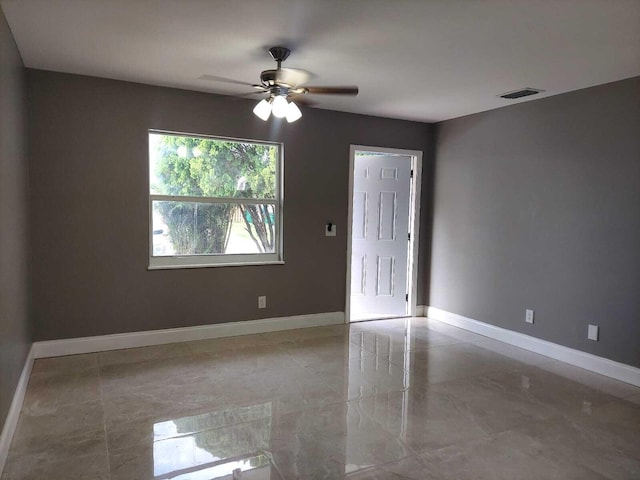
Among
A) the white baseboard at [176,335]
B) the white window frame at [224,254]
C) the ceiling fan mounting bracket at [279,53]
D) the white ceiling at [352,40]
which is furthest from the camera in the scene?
the white window frame at [224,254]

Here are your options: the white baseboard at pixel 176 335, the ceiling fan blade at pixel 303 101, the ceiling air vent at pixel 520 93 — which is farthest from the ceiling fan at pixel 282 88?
the white baseboard at pixel 176 335

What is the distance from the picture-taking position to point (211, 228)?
4309 mm

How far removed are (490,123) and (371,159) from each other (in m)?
1.37

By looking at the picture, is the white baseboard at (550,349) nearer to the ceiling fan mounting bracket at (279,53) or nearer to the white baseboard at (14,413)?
the ceiling fan mounting bracket at (279,53)

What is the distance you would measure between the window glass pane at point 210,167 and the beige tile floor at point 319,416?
4.86ft

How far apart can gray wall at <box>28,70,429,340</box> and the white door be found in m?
0.81

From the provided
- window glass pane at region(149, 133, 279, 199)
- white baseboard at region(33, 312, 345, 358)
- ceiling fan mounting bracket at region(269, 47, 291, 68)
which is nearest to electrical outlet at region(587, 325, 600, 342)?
white baseboard at region(33, 312, 345, 358)

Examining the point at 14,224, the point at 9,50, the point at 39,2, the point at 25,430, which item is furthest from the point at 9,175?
the point at 25,430

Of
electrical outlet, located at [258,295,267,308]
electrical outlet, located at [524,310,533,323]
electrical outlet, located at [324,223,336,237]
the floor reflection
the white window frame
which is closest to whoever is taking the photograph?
the floor reflection

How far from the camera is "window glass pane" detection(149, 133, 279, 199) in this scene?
4035 mm

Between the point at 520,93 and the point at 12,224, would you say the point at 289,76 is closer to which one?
the point at 12,224

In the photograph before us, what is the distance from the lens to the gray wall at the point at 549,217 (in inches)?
135

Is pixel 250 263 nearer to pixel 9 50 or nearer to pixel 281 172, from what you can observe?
pixel 281 172

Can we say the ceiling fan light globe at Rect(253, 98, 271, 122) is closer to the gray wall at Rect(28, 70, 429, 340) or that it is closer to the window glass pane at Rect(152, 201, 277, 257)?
the gray wall at Rect(28, 70, 429, 340)
